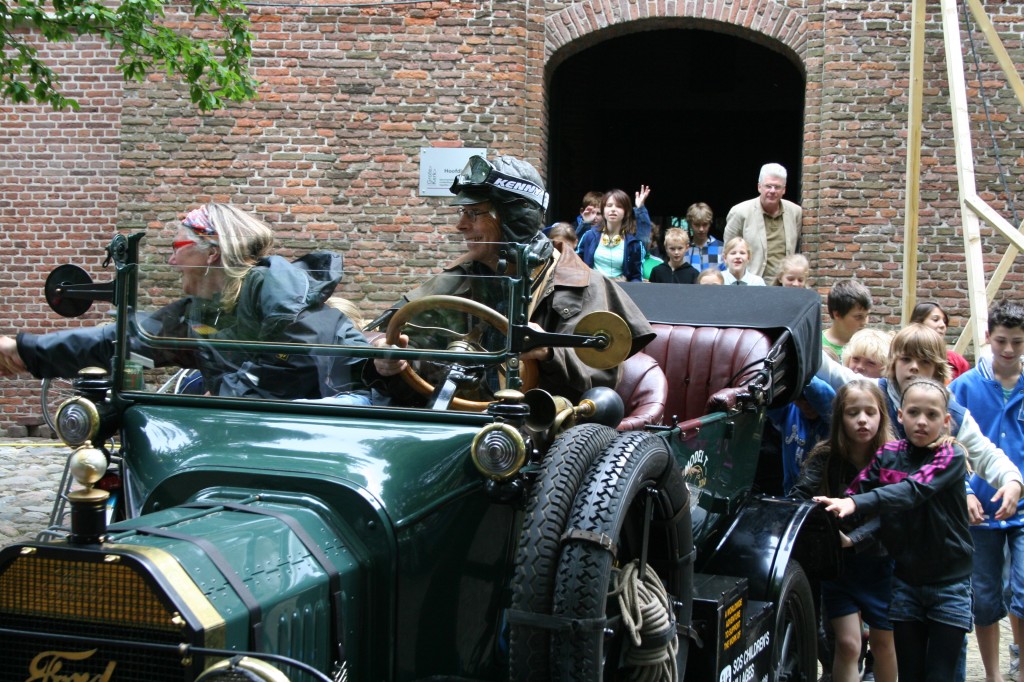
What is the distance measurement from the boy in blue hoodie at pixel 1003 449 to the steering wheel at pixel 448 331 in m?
2.66

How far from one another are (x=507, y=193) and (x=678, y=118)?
13.4 meters

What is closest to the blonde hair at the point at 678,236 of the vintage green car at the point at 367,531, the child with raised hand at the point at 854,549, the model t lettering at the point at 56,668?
the child with raised hand at the point at 854,549

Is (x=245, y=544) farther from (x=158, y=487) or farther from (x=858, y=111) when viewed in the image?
(x=858, y=111)

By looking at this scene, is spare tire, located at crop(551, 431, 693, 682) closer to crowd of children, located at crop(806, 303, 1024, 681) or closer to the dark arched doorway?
crowd of children, located at crop(806, 303, 1024, 681)

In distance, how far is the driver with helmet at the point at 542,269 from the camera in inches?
143

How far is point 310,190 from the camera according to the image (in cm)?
1060

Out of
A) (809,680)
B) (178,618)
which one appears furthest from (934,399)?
(178,618)

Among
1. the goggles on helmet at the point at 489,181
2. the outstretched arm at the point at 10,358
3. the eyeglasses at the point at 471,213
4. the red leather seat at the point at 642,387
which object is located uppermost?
the goggles on helmet at the point at 489,181

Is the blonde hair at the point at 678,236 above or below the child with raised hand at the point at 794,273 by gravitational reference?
above

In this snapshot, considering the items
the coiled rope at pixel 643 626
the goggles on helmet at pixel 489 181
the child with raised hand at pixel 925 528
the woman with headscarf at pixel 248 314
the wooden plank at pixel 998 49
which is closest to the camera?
the coiled rope at pixel 643 626

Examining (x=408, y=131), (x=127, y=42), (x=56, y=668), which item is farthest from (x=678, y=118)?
(x=56, y=668)

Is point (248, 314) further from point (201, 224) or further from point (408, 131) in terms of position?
point (408, 131)

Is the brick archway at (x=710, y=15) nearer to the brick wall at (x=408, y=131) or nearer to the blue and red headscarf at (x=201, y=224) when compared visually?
the brick wall at (x=408, y=131)

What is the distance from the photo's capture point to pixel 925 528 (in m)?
4.37
